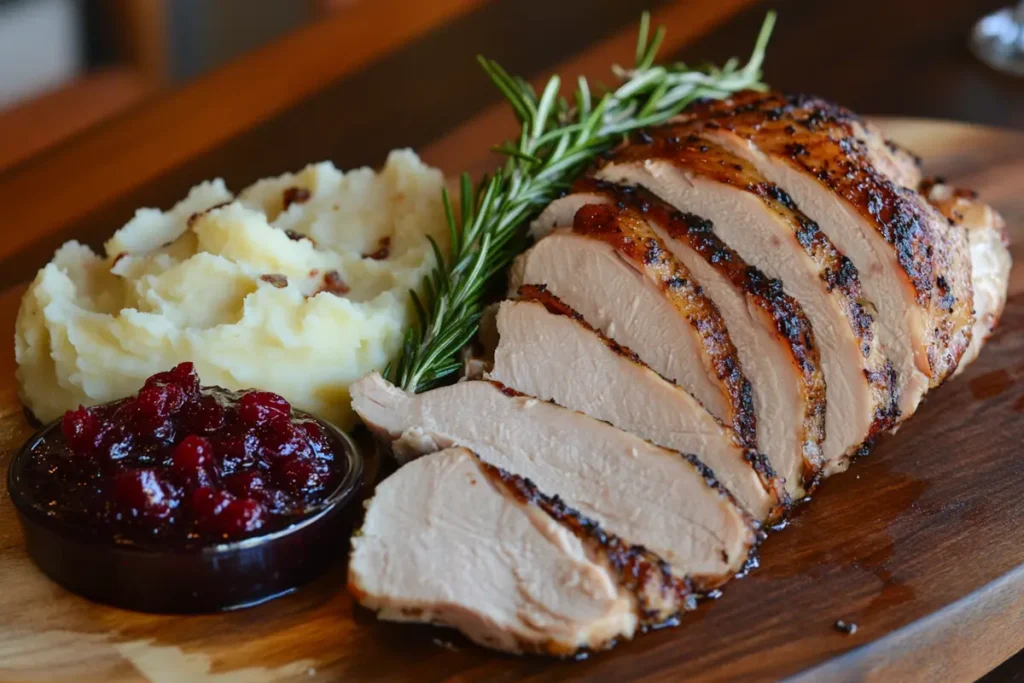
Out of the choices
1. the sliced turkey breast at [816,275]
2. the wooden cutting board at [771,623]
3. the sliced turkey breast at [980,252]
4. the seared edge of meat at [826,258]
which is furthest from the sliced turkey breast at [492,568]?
the sliced turkey breast at [980,252]

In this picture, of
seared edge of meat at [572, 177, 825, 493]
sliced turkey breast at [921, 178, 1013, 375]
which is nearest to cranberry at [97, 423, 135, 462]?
seared edge of meat at [572, 177, 825, 493]

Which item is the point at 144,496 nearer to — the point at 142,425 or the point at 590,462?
the point at 142,425

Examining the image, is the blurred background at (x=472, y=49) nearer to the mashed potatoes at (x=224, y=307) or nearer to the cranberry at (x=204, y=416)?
the mashed potatoes at (x=224, y=307)

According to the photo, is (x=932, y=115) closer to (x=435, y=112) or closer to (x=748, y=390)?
(x=435, y=112)

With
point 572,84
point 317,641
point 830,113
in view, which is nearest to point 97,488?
point 317,641

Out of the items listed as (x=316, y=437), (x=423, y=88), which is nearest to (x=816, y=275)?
(x=316, y=437)

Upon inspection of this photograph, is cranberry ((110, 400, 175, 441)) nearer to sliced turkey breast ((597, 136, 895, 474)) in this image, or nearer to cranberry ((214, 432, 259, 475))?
cranberry ((214, 432, 259, 475))
